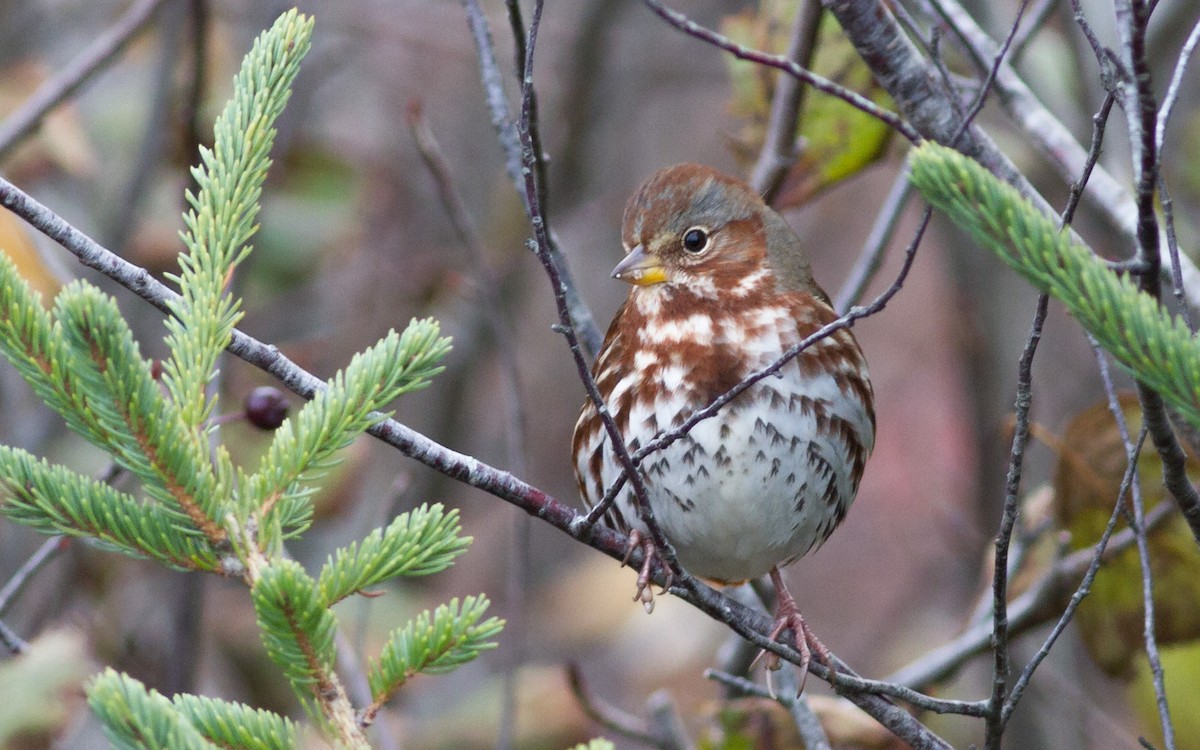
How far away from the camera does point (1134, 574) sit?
3188 millimetres

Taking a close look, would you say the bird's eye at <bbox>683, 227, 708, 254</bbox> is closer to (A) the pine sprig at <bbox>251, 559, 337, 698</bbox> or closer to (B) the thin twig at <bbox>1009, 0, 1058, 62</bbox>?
(B) the thin twig at <bbox>1009, 0, 1058, 62</bbox>

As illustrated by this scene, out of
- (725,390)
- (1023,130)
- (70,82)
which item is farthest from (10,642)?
(1023,130)

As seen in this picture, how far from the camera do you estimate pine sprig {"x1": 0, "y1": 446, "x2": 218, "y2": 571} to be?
1.47 m

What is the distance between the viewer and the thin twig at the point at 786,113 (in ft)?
11.2

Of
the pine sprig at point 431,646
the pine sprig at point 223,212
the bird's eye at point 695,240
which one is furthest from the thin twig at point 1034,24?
the pine sprig at point 431,646

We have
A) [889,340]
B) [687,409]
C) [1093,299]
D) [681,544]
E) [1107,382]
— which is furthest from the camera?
[889,340]

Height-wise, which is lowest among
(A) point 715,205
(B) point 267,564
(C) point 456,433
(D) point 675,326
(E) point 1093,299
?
(B) point 267,564

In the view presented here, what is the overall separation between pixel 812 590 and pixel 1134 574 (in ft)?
18.8

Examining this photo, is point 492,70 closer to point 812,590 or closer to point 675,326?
point 675,326

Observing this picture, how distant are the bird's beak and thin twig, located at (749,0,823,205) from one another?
0.44 meters

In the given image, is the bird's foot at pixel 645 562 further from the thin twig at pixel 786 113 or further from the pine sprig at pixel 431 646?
the thin twig at pixel 786 113

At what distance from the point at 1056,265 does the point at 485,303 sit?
2.85 meters

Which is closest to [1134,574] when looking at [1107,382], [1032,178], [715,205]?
[1107,382]

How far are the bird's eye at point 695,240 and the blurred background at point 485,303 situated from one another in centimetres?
47
